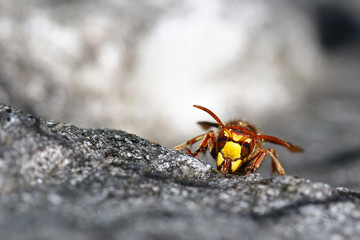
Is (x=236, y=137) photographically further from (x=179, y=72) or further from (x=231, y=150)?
(x=179, y=72)

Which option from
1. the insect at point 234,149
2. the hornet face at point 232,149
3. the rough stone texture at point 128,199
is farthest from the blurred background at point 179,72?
the rough stone texture at point 128,199

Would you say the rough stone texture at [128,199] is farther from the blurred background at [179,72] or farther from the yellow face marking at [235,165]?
the blurred background at [179,72]

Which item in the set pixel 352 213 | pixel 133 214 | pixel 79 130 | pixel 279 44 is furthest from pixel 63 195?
pixel 279 44

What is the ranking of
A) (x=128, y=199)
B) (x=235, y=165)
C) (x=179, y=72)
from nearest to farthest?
1. (x=128, y=199)
2. (x=235, y=165)
3. (x=179, y=72)

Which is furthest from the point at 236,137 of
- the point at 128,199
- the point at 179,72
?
the point at 179,72

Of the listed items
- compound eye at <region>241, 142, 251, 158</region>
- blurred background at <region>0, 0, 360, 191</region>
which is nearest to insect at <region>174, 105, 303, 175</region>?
compound eye at <region>241, 142, 251, 158</region>

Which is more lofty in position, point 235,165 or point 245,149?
point 245,149

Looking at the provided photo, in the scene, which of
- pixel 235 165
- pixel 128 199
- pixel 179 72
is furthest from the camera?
pixel 179 72
